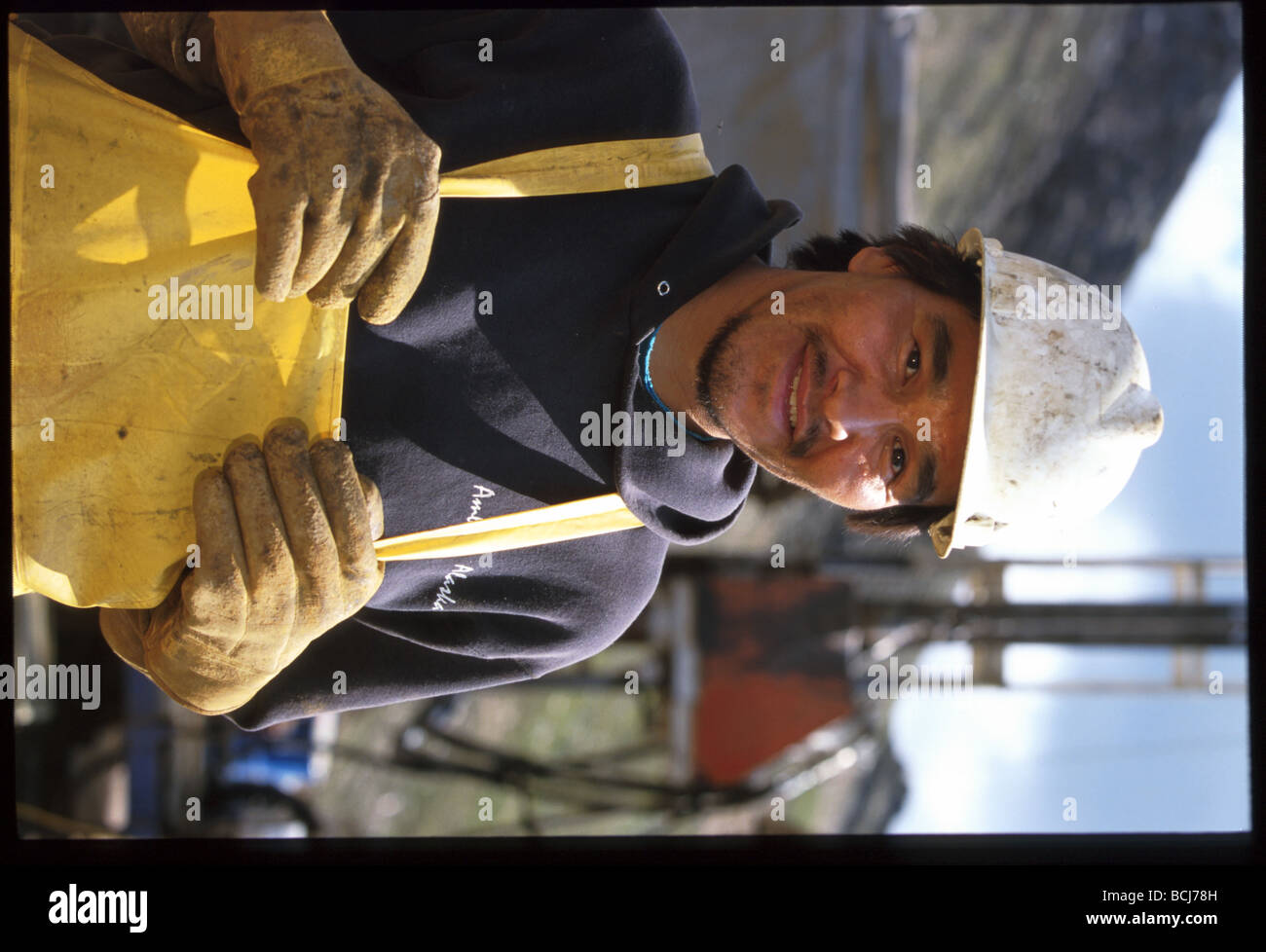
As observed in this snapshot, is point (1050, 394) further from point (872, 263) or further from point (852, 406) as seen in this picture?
point (872, 263)

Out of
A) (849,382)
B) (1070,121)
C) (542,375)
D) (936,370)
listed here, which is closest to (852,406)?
(849,382)

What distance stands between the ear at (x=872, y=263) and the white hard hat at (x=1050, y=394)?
0.61 ft

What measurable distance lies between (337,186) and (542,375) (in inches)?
18.7

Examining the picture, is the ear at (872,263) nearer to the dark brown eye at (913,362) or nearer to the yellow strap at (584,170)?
the dark brown eye at (913,362)

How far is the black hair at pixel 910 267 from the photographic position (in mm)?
1708

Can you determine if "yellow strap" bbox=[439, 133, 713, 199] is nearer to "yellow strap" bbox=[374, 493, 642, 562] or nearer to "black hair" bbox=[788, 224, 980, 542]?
"black hair" bbox=[788, 224, 980, 542]

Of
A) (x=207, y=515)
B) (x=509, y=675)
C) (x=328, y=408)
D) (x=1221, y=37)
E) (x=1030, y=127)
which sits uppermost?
(x=1221, y=37)

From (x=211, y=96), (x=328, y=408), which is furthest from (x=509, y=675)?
(x=211, y=96)

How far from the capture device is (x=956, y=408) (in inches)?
64.8

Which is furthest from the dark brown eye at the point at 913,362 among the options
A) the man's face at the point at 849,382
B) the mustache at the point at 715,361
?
the mustache at the point at 715,361
